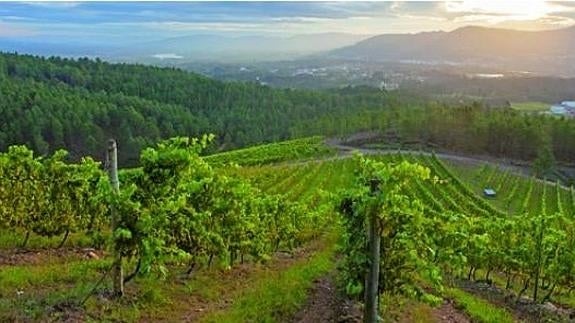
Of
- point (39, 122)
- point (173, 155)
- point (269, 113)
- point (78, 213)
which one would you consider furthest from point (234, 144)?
point (173, 155)

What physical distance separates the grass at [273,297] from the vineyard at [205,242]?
61 mm

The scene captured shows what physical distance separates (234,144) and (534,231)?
97292 millimetres

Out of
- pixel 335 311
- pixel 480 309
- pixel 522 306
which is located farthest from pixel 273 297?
pixel 522 306

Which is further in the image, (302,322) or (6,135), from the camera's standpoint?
(6,135)

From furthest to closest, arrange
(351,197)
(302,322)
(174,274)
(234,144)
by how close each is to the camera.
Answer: (234,144), (174,274), (302,322), (351,197)

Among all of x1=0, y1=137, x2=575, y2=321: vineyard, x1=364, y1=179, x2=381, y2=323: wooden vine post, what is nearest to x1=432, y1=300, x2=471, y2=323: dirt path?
x1=0, y1=137, x2=575, y2=321: vineyard

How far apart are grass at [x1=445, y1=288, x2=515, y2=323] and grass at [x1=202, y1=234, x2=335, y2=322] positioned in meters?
4.22

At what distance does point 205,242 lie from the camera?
15.6 meters

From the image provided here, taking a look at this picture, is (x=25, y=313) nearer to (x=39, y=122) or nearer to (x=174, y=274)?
(x=174, y=274)

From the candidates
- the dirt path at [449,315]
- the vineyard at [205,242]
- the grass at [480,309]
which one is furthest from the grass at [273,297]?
the grass at [480,309]

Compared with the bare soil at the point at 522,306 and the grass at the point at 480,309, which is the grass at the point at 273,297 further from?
the bare soil at the point at 522,306

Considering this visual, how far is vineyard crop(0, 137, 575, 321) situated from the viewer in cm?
1215

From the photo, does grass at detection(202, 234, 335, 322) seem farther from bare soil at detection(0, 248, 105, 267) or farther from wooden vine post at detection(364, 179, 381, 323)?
bare soil at detection(0, 248, 105, 267)

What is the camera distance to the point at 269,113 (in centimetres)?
13812
